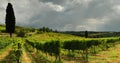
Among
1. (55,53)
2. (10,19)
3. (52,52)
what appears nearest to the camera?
(55,53)

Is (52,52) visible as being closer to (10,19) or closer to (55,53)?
(55,53)

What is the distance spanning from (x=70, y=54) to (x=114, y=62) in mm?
15967

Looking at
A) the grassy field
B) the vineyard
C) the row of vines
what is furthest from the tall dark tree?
the row of vines

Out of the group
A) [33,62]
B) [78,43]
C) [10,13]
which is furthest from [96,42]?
[10,13]

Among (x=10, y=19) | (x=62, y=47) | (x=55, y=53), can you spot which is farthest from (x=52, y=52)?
(x=10, y=19)

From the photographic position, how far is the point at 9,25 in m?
133

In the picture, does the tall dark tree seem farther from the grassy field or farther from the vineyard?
the vineyard

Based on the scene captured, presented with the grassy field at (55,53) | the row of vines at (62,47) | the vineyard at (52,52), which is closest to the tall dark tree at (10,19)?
the grassy field at (55,53)

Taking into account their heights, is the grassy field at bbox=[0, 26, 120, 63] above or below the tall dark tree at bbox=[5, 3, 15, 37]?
below

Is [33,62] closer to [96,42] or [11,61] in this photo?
[11,61]

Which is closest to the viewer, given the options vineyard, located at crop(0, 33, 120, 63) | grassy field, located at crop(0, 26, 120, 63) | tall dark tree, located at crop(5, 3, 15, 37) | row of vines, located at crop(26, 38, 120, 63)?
vineyard, located at crop(0, 33, 120, 63)

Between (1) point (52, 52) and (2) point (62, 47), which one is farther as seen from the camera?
(2) point (62, 47)

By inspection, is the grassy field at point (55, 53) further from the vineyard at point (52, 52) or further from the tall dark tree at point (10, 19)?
the tall dark tree at point (10, 19)

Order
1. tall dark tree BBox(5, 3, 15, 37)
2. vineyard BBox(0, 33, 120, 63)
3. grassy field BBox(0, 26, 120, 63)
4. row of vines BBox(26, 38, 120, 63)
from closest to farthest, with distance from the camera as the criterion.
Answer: vineyard BBox(0, 33, 120, 63), grassy field BBox(0, 26, 120, 63), row of vines BBox(26, 38, 120, 63), tall dark tree BBox(5, 3, 15, 37)
